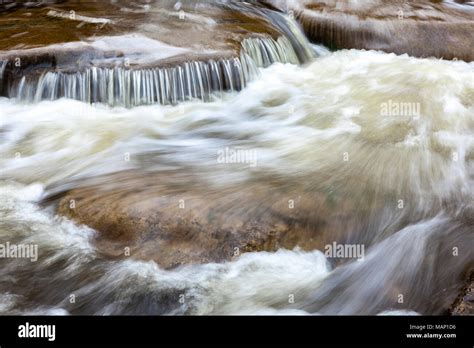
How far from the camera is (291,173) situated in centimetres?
562

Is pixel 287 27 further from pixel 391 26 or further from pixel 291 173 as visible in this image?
pixel 291 173

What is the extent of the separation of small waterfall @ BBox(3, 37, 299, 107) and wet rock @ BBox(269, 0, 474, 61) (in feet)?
8.03

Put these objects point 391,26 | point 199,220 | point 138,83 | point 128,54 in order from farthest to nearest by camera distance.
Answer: point 391,26 → point 128,54 → point 138,83 → point 199,220

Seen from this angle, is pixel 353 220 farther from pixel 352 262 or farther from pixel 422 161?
pixel 422 161

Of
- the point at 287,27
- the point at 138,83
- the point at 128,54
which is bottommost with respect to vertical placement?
the point at 138,83

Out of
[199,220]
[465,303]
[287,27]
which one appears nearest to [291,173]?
[199,220]

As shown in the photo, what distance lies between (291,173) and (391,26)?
513 cm

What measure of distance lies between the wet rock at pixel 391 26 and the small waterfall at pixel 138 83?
96.4 inches

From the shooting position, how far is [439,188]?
5.43m

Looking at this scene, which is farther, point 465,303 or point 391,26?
point 391,26

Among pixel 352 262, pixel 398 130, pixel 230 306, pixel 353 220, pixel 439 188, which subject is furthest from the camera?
pixel 398 130

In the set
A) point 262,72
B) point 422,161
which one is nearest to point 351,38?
point 262,72

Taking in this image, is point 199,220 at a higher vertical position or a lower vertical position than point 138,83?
lower

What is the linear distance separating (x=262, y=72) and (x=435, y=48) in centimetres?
326
